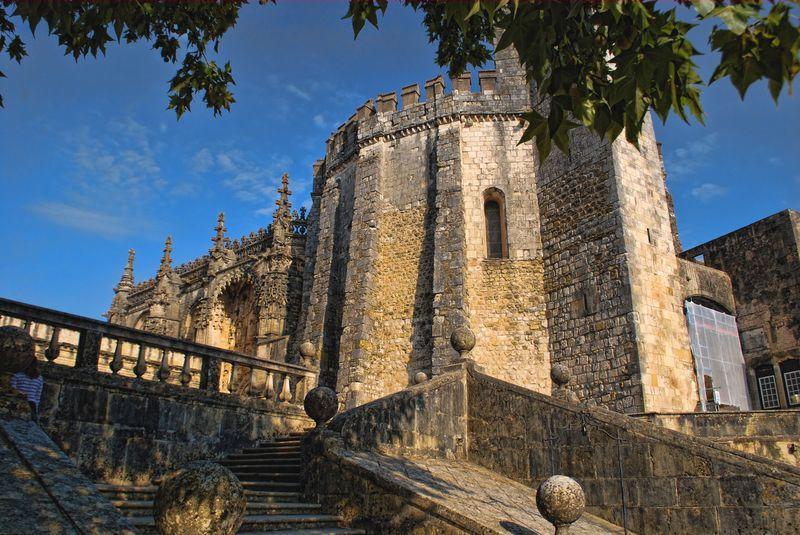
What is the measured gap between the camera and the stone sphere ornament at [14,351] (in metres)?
5.60

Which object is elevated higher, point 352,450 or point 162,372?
point 162,372

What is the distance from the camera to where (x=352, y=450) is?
7.91 m

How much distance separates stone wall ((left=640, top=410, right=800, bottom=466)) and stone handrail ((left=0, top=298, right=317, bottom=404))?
7.27 m

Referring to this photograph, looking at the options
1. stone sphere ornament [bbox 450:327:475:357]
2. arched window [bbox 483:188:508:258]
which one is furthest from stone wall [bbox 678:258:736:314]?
stone sphere ornament [bbox 450:327:475:357]

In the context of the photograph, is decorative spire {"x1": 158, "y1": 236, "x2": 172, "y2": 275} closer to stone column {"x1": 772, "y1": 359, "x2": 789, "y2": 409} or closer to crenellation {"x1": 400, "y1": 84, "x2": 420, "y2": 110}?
crenellation {"x1": 400, "y1": 84, "x2": 420, "y2": 110}

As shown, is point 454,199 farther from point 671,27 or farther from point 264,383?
point 671,27

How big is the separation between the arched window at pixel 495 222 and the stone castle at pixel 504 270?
4 cm

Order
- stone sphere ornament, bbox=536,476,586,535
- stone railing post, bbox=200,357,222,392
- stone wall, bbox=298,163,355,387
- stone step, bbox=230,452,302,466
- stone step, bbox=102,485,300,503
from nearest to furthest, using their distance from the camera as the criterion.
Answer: stone sphere ornament, bbox=536,476,586,535, stone step, bbox=102,485,300,503, stone step, bbox=230,452,302,466, stone railing post, bbox=200,357,222,392, stone wall, bbox=298,163,355,387

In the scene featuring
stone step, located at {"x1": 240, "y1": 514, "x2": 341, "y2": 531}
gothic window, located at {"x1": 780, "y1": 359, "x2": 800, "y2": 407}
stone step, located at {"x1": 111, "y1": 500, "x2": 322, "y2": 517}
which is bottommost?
stone step, located at {"x1": 240, "y1": 514, "x2": 341, "y2": 531}

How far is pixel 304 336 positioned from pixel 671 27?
18.2m

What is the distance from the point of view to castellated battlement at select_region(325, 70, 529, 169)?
1905 centimetres

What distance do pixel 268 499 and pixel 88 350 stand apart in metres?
3.41

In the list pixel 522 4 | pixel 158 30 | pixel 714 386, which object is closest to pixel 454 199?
pixel 714 386

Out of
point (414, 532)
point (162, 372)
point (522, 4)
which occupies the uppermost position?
point (522, 4)
